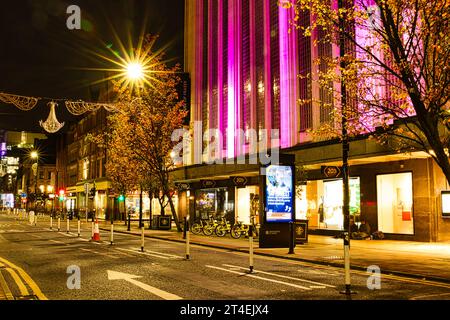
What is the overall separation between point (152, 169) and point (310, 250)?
54.1 ft

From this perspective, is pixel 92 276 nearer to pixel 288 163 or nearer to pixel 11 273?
pixel 11 273

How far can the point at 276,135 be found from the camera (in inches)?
1249

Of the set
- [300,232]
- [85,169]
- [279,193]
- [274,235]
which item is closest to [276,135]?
[300,232]

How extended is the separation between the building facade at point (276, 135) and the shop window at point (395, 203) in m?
0.05

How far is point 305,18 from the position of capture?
97.2 feet

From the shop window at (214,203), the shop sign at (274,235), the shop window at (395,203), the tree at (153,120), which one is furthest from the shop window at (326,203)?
the tree at (153,120)

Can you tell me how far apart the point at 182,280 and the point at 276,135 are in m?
21.7

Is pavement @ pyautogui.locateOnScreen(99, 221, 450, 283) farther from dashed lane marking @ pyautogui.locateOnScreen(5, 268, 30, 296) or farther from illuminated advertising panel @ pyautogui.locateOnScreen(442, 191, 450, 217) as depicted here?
dashed lane marking @ pyautogui.locateOnScreen(5, 268, 30, 296)

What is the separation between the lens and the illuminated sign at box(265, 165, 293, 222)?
19.8 meters

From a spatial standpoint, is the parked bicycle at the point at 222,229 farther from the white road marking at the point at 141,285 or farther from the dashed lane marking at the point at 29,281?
the white road marking at the point at 141,285

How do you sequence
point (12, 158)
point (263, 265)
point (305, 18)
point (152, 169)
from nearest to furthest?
point (263, 265)
point (305, 18)
point (152, 169)
point (12, 158)

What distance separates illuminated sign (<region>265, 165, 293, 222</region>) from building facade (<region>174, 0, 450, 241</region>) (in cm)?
52

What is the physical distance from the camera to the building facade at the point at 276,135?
2347 centimetres
